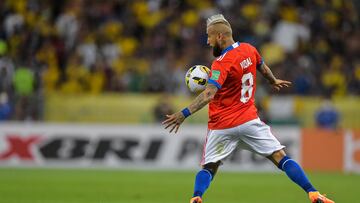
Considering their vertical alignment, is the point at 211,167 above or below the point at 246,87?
below

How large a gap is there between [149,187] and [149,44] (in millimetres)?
9808

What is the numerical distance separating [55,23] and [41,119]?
13.7 ft

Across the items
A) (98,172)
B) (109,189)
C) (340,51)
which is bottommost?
(98,172)

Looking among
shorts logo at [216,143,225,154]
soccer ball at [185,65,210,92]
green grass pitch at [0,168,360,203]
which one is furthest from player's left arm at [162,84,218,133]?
green grass pitch at [0,168,360,203]

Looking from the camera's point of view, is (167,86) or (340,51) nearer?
(167,86)

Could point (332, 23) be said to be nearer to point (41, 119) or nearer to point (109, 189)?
point (41, 119)

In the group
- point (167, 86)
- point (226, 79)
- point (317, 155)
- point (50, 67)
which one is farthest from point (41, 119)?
point (226, 79)

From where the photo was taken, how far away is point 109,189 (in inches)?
526

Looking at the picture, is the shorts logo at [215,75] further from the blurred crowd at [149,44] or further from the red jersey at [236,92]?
the blurred crowd at [149,44]

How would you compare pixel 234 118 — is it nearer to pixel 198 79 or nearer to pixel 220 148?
pixel 220 148

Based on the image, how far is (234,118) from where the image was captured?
9.46 m

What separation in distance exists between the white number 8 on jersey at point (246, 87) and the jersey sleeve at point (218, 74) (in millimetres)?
379

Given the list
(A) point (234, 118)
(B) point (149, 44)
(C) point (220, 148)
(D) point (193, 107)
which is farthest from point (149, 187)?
(B) point (149, 44)

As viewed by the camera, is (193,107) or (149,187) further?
(149,187)
